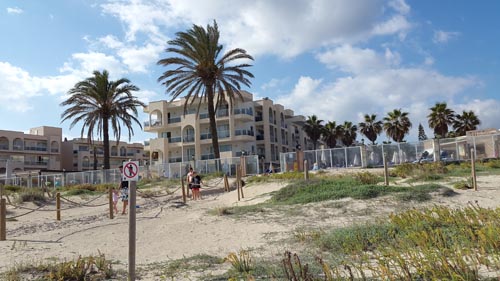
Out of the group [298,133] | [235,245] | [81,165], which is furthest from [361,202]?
[81,165]

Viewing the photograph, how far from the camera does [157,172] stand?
4272 cm

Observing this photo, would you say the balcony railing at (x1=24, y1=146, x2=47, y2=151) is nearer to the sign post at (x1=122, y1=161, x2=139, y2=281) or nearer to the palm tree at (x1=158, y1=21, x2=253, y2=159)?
the palm tree at (x1=158, y1=21, x2=253, y2=159)

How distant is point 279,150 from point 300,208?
50323mm

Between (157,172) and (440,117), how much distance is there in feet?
101

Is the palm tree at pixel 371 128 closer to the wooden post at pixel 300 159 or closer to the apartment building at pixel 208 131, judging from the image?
the apartment building at pixel 208 131

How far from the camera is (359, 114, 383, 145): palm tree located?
62812mm

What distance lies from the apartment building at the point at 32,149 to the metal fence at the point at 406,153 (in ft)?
169

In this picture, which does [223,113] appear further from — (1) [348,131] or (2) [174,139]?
(1) [348,131]

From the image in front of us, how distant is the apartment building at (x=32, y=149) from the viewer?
7031 cm

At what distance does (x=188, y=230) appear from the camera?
12.9 meters

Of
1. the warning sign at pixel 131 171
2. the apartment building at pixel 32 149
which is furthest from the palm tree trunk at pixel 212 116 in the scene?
the apartment building at pixel 32 149

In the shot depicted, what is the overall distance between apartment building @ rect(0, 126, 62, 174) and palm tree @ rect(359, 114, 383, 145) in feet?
168

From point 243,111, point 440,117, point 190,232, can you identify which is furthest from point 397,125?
point 190,232

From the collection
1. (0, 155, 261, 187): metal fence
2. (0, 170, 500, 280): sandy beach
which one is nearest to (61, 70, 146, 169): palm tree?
(0, 155, 261, 187): metal fence
